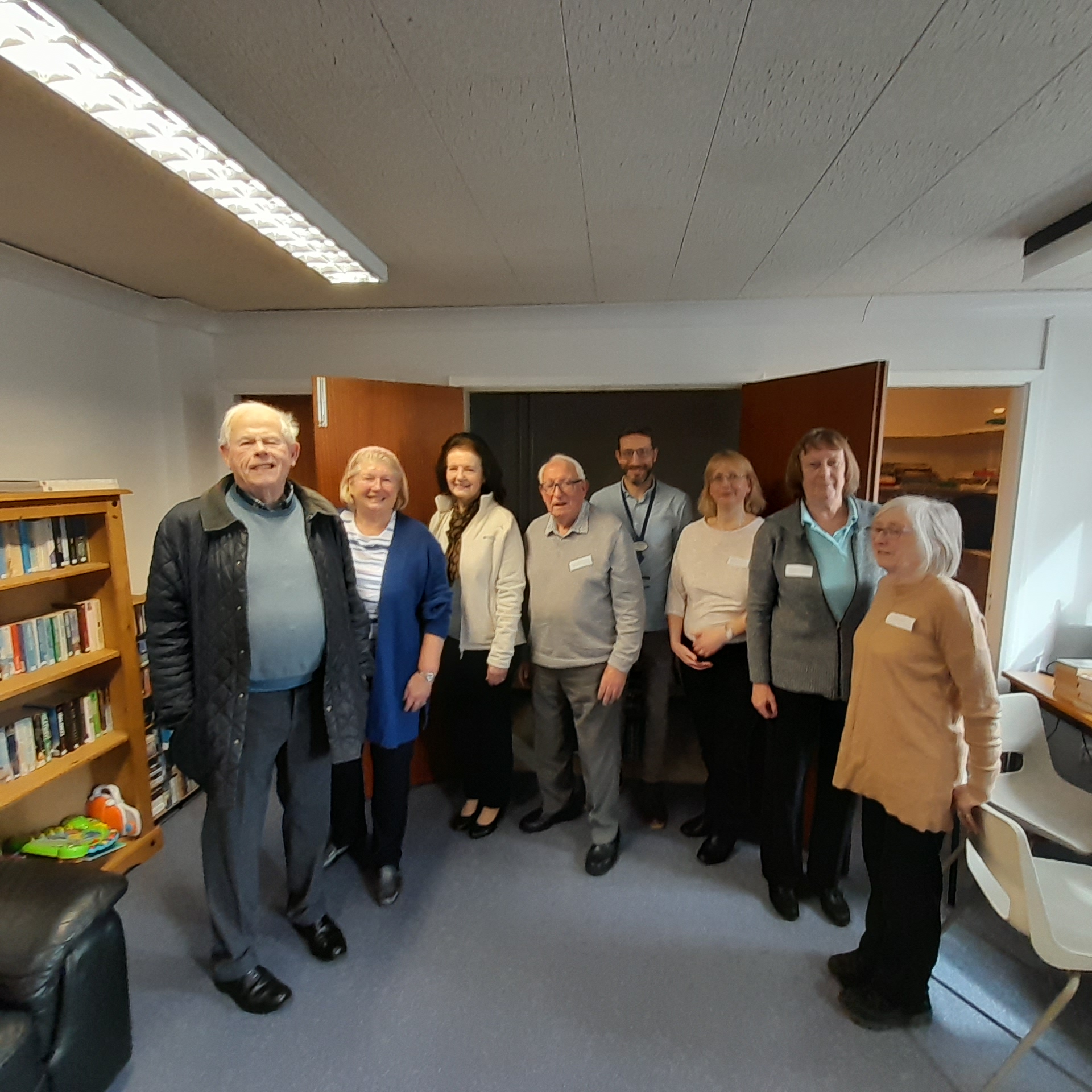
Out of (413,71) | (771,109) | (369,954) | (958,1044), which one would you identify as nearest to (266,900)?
(369,954)

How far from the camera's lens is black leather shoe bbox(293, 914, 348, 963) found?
72.7 inches

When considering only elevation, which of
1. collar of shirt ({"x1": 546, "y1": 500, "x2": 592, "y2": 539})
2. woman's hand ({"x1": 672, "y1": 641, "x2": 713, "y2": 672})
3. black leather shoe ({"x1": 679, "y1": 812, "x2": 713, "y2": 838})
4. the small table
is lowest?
black leather shoe ({"x1": 679, "y1": 812, "x2": 713, "y2": 838})

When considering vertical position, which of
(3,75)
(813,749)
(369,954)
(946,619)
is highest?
(3,75)

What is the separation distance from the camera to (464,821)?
2.56 meters

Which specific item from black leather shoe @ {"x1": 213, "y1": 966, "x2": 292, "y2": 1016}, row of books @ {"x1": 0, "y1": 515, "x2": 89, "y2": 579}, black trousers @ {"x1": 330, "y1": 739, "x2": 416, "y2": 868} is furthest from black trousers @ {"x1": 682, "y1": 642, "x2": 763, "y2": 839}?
row of books @ {"x1": 0, "y1": 515, "x2": 89, "y2": 579}

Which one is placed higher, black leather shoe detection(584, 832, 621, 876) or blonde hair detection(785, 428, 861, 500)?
blonde hair detection(785, 428, 861, 500)

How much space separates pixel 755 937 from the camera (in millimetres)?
1958

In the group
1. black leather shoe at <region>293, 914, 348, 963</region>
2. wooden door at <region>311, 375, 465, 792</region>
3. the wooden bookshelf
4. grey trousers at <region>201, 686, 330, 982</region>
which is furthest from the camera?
wooden door at <region>311, 375, 465, 792</region>

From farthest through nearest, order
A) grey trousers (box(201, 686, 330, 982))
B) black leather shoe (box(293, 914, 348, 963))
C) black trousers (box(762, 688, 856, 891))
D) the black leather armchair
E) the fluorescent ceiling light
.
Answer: black trousers (box(762, 688, 856, 891)) < black leather shoe (box(293, 914, 348, 963)) < grey trousers (box(201, 686, 330, 982)) < the black leather armchair < the fluorescent ceiling light

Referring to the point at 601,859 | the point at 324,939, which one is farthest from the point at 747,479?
the point at 324,939

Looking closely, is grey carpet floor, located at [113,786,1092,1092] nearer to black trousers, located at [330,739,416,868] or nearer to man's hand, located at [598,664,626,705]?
black trousers, located at [330,739,416,868]

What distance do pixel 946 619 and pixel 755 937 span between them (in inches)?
51.2

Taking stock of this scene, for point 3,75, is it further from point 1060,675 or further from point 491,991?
point 1060,675

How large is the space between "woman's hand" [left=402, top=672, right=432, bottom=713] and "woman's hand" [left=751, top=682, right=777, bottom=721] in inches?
45.4
